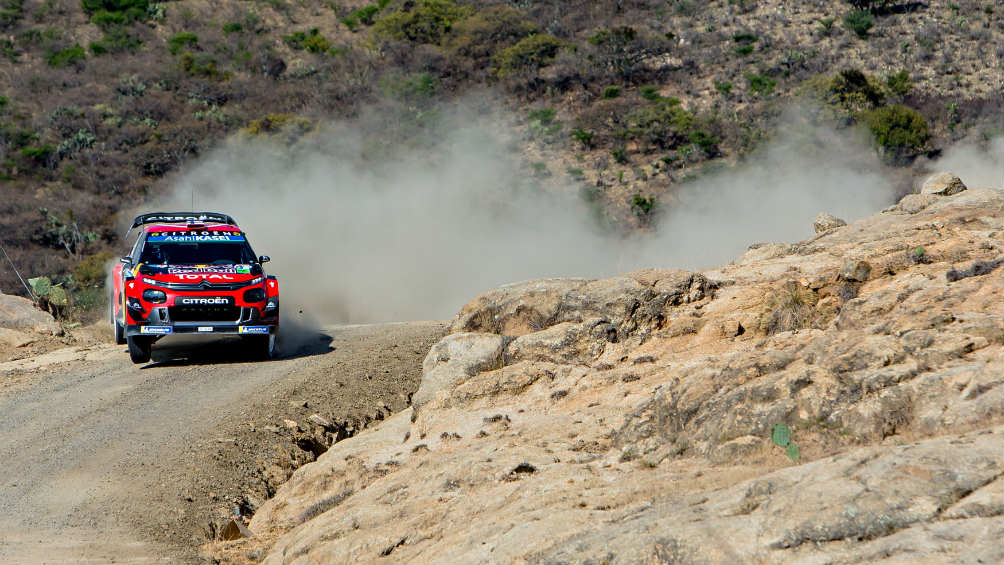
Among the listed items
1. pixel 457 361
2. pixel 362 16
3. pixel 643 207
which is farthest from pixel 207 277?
pixel 362 16

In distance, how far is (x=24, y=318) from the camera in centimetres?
1770

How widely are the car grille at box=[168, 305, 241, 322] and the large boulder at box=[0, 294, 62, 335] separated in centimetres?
494

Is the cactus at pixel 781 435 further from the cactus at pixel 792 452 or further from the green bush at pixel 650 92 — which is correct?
the green bush at pixel 650 92

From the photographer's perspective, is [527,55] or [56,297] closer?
[56,297]

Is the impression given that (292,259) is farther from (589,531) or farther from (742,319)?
(589,531)

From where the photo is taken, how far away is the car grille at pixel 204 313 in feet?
44.4

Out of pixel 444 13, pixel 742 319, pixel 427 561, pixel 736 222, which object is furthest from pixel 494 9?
pixel 427 561

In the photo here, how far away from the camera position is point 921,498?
437 centimetres

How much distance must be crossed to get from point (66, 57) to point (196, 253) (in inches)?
1383

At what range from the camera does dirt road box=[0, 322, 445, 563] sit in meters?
7.49

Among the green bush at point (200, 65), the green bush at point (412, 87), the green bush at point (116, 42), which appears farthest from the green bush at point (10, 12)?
the green bush at point (412, 87)

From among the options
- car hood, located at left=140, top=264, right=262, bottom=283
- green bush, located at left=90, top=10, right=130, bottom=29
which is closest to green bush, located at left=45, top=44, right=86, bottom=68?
green bush, located at left=90, top=10, right=130, bottom=29

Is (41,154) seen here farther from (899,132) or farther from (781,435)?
(781,435)

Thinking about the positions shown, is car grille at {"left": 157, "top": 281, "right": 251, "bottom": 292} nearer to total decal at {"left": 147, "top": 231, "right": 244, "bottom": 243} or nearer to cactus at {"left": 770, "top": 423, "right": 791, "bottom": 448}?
total decal at {"left": 147, "top": 231, "right": 244, "bottom": 243}
